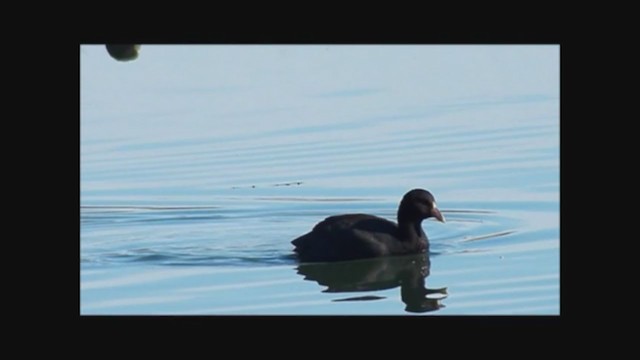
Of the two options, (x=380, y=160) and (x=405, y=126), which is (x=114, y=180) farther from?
(x=405, y=126)

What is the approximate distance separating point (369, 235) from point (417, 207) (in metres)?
0.55

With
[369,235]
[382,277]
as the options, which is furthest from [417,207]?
[382,277]

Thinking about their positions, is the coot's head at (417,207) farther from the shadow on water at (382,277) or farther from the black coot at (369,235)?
the shadow on water at (382,277)

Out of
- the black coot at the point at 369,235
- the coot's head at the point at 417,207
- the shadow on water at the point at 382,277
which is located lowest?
the shadow on water at the point at 382,277

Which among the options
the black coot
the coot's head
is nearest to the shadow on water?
the black coot

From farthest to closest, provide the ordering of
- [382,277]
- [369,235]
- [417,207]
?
1. [417,207]
2. [369,235]
3. [382,277]

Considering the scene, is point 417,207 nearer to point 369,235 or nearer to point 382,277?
point 369,235

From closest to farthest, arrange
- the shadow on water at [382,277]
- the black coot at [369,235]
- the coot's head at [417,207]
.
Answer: the shadow on water at [382,277] → the black coot at [369,235] → the coot's head at [417,207]

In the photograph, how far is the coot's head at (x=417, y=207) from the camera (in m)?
13.7

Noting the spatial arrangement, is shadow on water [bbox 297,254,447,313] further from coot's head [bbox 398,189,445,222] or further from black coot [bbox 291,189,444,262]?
coot's head [bbox 398,189,445,222]

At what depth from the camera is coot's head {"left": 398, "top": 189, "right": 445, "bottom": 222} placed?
44.9 feet

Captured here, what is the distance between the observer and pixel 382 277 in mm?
12922

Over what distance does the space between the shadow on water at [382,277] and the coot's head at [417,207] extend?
1.08 feet

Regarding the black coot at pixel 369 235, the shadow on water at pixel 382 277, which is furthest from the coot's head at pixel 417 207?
the shadow on water at pixel 382 277
